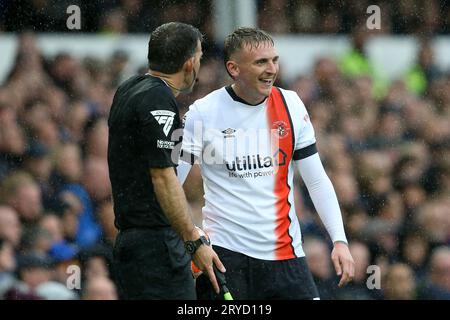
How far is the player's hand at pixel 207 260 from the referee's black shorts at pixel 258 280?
38cm

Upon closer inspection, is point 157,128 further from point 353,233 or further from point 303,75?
point 303,75

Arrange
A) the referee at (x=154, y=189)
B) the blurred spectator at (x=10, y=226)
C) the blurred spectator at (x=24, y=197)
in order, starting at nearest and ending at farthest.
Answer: the referee at (x=154, y=189) → the blurred spectator at (x=10, y=226) → the blurred spectator at (x=24, y=197)

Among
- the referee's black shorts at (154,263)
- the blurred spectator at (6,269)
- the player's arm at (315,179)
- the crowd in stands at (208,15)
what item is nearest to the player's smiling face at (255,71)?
the player's arm at (315,179)

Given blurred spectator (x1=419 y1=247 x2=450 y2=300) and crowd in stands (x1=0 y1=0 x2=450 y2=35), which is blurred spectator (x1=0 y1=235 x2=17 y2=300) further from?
blurred spectator (x1=419 y1=247 x2=450 y2=300)

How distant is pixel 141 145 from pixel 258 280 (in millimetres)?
921

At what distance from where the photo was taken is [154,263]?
4891 millimetres

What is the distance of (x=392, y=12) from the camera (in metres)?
11.0

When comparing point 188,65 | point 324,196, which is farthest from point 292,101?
point 188,65

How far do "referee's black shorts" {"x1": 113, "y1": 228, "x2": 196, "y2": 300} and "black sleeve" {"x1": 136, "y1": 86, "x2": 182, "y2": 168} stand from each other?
1.09ft

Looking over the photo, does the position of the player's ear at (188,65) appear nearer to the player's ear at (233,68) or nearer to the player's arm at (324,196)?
the player's ear at (233,68)

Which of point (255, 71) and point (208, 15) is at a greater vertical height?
point (208, 15)

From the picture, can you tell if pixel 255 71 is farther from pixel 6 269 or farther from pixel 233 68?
pixel 6 269

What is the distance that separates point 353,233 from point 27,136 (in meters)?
2.70

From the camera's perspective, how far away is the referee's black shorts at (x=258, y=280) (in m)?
5.24
